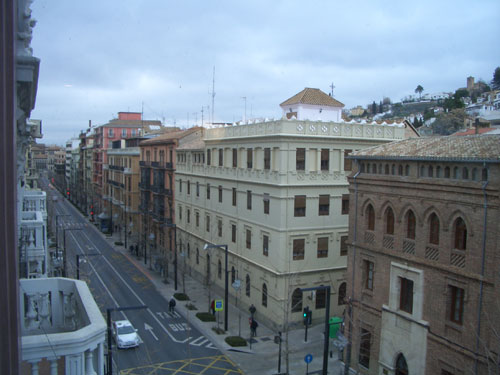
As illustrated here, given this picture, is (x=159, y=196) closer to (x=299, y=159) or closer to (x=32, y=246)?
(x=299, y=159)

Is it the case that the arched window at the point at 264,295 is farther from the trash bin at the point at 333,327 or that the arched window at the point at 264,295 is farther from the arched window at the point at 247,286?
the trash bin at the point at 333,327

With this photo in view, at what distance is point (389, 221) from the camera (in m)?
20.9

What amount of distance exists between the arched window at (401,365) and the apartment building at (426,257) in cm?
5

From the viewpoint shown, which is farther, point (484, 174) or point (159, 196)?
point (159, 196)

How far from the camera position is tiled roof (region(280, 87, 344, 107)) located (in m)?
36.0

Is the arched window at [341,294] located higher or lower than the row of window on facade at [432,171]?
lower

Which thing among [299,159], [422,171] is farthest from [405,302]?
[299,159]

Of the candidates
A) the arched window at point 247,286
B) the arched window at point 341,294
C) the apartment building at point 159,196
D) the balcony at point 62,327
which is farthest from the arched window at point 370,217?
the apartment building at point 159,196

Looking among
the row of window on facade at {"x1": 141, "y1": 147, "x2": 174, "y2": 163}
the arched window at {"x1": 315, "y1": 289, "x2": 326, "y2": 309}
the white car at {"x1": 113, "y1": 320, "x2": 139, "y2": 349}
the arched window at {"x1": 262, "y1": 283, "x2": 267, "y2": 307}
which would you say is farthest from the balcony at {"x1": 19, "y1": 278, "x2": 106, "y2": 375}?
the row of window on facade at {"x1": 141, "y1": 147, "x2": 174, "y2": 163}

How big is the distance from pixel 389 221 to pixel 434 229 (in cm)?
265

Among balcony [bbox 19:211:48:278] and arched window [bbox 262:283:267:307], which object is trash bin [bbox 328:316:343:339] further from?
balcony [bbox 19:211:48:278]

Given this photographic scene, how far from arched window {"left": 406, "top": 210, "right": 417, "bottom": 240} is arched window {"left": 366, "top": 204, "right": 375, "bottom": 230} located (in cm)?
223

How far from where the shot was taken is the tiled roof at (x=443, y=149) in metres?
16.6

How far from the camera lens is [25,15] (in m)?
5.53
